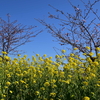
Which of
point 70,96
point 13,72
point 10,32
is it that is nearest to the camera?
point 70,96

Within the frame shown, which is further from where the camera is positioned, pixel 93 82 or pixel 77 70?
pixel 77 70

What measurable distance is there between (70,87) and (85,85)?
0.35 meters

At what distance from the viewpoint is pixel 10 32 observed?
1423cm

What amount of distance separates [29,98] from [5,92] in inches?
27.4

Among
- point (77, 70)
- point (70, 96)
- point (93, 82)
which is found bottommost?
point (70, 96)

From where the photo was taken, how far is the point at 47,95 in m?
3.95

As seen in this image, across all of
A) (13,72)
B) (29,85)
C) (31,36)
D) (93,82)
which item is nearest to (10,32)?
(31,36)

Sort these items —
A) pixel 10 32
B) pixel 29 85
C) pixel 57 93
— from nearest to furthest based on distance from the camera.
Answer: pixel 57 93
pixel 29 85
pixel 10 32

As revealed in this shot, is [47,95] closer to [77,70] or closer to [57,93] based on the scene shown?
[57,93]

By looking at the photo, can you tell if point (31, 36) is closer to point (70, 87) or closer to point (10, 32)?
point (10, 32)

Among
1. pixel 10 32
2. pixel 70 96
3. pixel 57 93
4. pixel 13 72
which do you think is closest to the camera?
pixel 70 96

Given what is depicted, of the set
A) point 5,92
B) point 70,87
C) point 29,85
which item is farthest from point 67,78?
point 5,92

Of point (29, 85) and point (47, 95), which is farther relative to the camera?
point (29, 85)

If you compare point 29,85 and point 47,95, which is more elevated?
point 29,85
